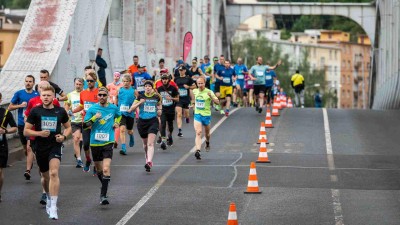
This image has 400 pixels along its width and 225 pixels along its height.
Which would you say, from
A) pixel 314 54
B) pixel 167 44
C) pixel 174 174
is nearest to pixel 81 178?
pixel 174 174

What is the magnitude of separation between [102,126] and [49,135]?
211 cm

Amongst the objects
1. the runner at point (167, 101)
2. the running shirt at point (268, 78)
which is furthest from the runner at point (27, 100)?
the running shirt at point (268, 78)

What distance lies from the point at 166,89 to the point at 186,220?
1008cm

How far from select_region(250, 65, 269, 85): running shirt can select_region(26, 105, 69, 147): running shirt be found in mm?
20345

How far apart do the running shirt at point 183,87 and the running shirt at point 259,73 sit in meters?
6.26

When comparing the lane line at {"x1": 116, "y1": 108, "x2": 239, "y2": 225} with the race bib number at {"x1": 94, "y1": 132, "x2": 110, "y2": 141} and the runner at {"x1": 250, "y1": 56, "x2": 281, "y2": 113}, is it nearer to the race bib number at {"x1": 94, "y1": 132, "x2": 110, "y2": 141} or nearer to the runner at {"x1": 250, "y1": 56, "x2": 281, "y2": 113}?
the race bib number at {"x1": 94, "y1": 132, "x2": 110, "y2": 141}

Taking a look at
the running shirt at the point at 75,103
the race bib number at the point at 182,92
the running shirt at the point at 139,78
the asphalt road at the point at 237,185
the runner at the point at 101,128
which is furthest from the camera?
the running shirt at the point at 139,78

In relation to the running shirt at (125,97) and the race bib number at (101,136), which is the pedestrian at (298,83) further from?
the race bib number at (101,136)

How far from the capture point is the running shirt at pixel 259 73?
121ft

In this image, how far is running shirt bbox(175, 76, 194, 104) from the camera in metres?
30.1

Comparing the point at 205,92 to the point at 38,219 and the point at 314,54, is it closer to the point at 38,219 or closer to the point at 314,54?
the point at 38,219

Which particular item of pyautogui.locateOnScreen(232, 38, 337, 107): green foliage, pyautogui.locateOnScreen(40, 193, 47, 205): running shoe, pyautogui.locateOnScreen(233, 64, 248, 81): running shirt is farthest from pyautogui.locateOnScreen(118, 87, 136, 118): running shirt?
pyautogui.locateOnScreen(232, 38, 337, 107): green foliage

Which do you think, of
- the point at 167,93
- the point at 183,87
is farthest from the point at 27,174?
the point at 183,87

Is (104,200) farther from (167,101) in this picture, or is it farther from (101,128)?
(167,101)
